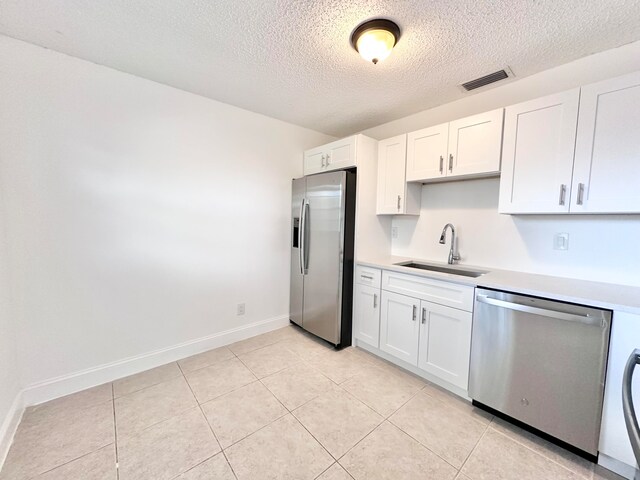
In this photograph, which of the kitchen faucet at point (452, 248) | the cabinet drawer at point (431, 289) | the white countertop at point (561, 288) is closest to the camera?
the white countertop at point (561, 288)

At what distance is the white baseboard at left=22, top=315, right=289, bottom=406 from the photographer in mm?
1883

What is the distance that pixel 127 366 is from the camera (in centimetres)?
220

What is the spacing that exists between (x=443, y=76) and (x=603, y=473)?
266cm

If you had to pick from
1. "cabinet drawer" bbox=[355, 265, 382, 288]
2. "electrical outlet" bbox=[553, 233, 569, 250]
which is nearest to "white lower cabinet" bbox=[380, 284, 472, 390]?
→ "cabinet drawer" bbox=[355, 265, 382, 288]

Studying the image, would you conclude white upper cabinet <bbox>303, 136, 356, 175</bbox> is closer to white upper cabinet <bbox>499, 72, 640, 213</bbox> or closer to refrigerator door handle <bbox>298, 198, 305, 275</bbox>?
refrigerator door handle <bbox>298, 198, 305, 275</bbox>

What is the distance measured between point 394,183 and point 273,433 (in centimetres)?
229

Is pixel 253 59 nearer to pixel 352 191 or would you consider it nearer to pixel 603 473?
pixel 352 191

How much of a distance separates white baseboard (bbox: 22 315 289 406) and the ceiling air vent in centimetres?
303

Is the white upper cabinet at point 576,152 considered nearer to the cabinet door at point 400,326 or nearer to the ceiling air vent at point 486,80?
the ceiling air vent at point 486,80

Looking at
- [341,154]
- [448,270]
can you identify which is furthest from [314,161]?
[448,270]

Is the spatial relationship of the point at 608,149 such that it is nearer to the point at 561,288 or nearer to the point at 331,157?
the point at 561,288

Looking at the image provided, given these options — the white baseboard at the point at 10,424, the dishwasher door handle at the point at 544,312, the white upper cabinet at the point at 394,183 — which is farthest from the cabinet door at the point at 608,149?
the white baseboard at the point at 10,424

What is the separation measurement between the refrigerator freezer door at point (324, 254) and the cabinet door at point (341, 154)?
203 millimetres

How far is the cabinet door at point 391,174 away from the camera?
2.61 m
